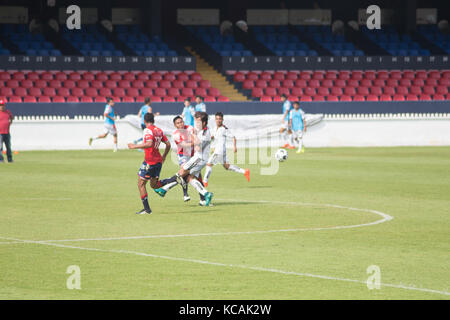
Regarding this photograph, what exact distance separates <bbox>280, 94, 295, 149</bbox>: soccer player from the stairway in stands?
6085 mm

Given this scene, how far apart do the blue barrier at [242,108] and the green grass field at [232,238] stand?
524 inches

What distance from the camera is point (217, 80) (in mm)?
43938

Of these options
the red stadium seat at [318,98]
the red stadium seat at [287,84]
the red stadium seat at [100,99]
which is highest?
the red stadium seat at [287,84]

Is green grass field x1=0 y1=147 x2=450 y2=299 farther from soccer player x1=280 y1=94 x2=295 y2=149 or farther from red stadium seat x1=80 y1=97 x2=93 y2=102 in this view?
red stadium seat x1=80 y1=97 x2=93 y2=102

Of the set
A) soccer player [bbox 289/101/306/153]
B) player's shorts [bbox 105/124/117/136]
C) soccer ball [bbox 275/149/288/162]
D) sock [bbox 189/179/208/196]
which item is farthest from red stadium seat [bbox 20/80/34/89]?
sock [bbox 189/179/208/196]

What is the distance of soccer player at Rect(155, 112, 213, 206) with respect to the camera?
15391 millimetres

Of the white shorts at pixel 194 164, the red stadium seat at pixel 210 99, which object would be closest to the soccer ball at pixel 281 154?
the white shorts at pixel 194 164

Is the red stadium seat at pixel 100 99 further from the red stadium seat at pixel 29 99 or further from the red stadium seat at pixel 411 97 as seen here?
the red stadium seat at pixel 411 97

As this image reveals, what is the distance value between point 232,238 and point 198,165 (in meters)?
3.95

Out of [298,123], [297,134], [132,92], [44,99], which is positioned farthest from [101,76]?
[298,123]

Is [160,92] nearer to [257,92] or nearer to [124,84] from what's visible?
[124,84]

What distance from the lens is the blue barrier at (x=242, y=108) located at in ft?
116

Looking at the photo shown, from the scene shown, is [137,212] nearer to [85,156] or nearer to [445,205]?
[445,205]
